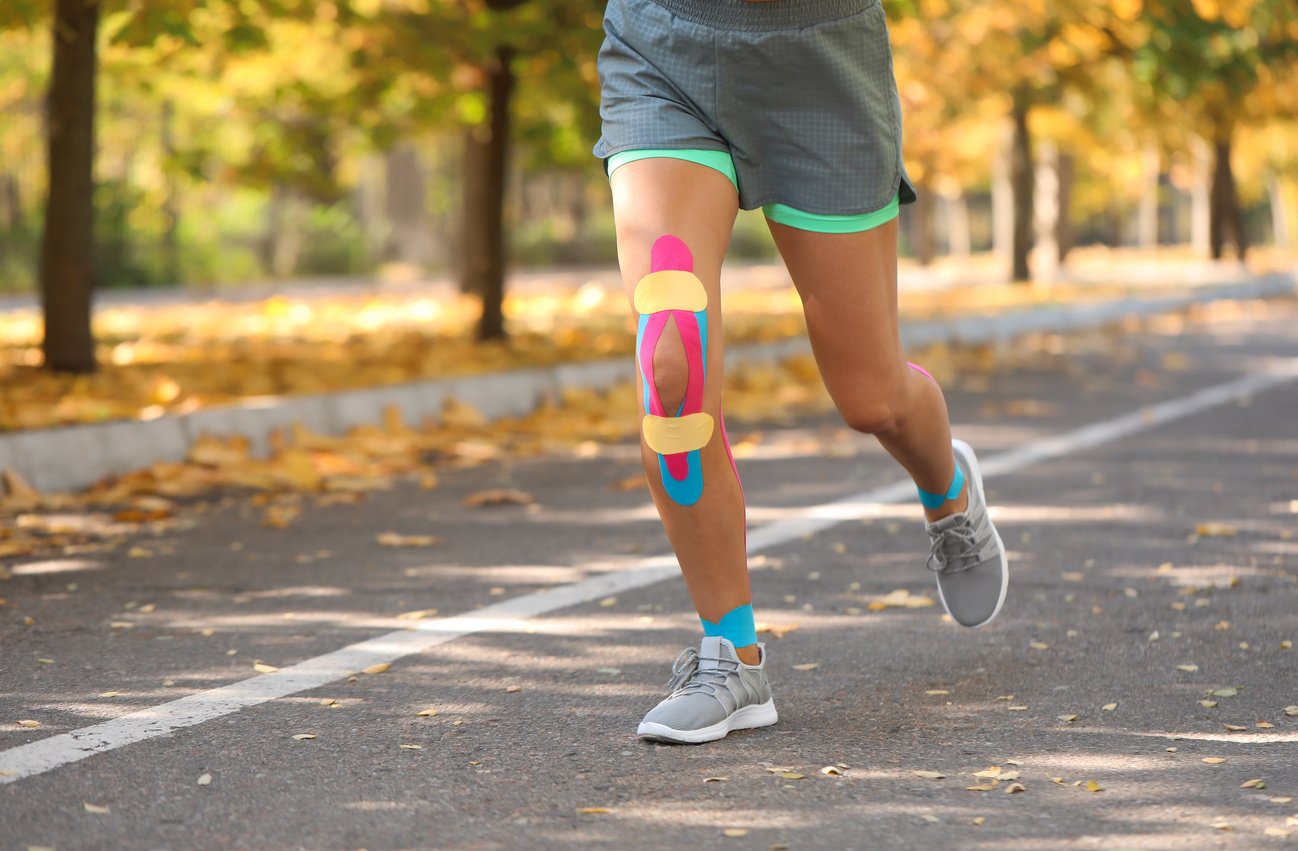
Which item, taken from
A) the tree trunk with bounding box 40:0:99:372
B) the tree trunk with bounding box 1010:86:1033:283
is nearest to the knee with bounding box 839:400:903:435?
the tree trunk with bounding box 40:0:99:372

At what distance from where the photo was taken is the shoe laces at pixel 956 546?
406cm

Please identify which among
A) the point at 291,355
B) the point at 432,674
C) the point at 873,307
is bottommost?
the point at 291,355

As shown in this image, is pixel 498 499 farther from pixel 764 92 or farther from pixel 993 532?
pixel 764 92

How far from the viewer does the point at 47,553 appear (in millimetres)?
5715

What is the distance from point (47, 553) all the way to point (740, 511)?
305 centimetres

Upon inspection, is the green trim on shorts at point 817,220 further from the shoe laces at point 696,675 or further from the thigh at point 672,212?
the shoe laces at point 696,675

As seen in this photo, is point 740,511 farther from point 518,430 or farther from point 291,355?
point 291,355

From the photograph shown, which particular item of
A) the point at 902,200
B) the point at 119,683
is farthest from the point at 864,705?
the point at 119,683

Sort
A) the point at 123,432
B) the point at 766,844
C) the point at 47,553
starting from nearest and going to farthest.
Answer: the point at 766,844
the point at 47,553
the point at 123,432

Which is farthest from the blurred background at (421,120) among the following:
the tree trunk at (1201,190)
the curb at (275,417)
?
the curb at (275,417)

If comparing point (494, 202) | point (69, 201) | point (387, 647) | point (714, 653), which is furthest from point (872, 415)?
point (494, 202)

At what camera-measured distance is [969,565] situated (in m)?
4.08

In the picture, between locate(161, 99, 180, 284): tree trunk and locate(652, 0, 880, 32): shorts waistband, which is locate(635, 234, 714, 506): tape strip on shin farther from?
locate(161, 99, 180, 284): tree trunk

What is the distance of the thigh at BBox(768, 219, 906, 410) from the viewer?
11.6 ft
